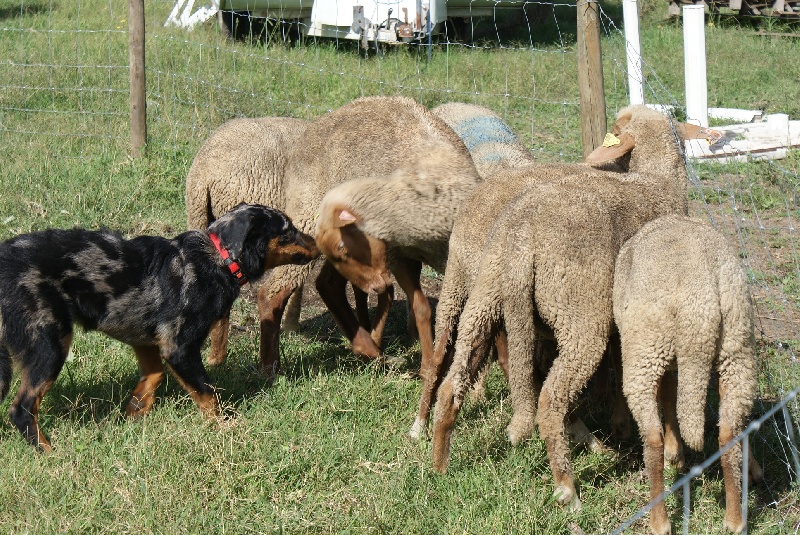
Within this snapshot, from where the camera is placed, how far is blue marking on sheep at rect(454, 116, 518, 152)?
735 centimetres

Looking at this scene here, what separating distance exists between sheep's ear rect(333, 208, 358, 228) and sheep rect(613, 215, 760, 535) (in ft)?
6.49

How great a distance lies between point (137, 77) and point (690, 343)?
715cm

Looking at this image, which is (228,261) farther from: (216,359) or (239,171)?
(239,171)

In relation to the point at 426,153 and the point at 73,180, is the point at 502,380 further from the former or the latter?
the point at 73,180

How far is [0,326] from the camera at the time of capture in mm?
5266

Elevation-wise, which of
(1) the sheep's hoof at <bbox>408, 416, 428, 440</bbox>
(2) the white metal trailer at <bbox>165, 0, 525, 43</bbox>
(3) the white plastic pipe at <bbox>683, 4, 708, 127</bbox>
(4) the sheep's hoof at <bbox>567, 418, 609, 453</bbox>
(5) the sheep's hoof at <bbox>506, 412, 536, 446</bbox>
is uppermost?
(2) the white metal trailer at <bbox>165, 0, 525, 43</bbox>

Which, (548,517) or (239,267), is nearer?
(548,517)

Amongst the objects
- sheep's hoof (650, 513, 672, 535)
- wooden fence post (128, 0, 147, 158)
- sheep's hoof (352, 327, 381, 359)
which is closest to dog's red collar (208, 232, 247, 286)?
sheep's hoof (352, 327, 381, 359)

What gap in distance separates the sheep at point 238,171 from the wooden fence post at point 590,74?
88.2 inches

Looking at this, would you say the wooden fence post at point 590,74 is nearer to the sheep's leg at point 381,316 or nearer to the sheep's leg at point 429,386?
the sheep's leg at point 381,316

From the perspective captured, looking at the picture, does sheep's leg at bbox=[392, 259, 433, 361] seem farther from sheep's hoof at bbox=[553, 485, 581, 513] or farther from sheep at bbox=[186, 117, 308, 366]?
sheep's hoof at bbox=[553, 485, 581, 513]

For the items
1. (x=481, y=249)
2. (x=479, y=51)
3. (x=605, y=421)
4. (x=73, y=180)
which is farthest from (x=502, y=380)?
(x=479, y=51)

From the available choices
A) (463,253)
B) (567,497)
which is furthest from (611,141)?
(567,497)

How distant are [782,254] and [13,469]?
6189 millimetres
